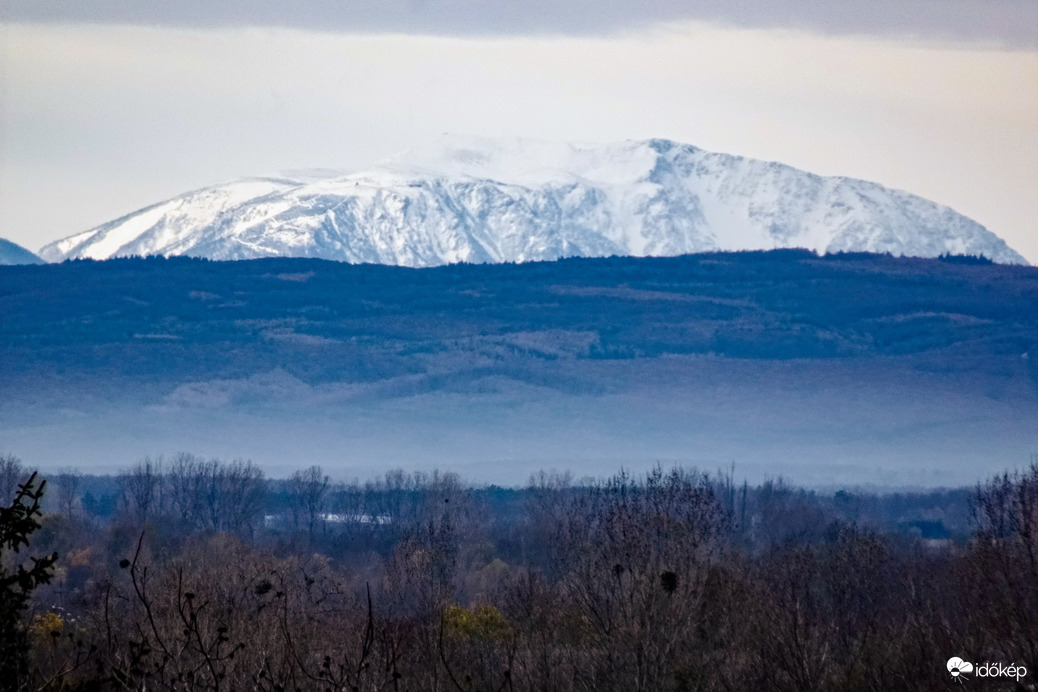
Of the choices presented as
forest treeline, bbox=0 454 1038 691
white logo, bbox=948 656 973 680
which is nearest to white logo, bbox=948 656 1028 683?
white logo, bbox=948 656 973 680

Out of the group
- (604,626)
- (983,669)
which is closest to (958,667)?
(983,669)

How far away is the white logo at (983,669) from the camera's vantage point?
98.5 ft

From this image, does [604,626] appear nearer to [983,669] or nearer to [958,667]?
[958,667]

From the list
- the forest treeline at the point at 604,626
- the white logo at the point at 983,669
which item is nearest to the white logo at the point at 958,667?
the white logo at the point at 983,669

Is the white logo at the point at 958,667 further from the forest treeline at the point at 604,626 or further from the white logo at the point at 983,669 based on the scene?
the forest treeline at the point at 604,626

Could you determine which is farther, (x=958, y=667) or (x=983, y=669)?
(x=958, y=667)

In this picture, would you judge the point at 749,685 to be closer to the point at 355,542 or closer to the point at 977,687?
the point at 977,687

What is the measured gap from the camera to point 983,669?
3150cm

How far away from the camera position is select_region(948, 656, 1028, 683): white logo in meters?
30.0

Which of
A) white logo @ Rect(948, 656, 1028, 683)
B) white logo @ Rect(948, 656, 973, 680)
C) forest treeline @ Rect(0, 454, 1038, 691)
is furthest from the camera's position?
white logo @ Rect(948, 656, 973, 680)

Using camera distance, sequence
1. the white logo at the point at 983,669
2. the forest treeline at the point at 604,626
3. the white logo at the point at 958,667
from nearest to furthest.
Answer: the forest treeline at the point at 604,626 < the white logo at the point at 983,669 < the white logo at the point at 958,667

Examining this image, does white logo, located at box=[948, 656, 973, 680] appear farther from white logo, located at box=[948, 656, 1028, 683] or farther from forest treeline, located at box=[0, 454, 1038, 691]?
forest treeline, located at box=[0, 454, 1038, 691]

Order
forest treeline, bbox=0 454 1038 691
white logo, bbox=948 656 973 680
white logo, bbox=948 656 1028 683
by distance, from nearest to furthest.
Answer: forest treeline, bbox=0 454 1038 691, white logo, bbox=948 656 1028 683, white logo, bbox=948 656 973 680

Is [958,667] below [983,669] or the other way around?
below
